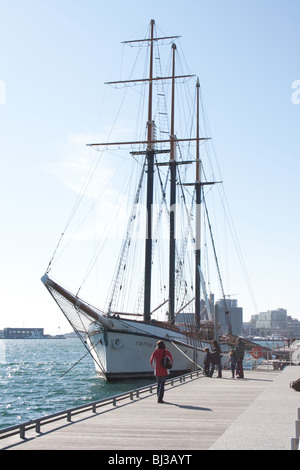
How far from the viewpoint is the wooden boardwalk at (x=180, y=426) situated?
10.6m

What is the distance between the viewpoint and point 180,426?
12.8 m

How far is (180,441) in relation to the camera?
11070mm

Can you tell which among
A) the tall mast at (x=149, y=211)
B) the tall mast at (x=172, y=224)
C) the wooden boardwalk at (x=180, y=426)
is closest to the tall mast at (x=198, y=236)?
the tall mast at (x=172, y=224)

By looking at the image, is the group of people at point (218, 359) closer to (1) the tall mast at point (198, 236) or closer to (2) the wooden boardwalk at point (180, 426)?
(2) the wooden boardwalk at point (180, 426)

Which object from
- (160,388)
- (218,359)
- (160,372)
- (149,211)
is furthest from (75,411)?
(149,211)

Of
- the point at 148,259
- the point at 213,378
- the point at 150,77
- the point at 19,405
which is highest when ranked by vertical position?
the point at 150,77

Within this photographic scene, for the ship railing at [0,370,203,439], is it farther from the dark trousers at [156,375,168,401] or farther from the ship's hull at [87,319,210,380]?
the ship's hull at [87,319,210,380]

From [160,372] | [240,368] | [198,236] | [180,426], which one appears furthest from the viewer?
[198,236]

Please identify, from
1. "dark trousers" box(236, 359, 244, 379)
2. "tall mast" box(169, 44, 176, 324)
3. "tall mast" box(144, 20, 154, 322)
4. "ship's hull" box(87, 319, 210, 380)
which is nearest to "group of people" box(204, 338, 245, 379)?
"dark trousers" box(236, 359, 244, 379)

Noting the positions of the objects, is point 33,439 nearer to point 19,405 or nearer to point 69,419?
point 69,419

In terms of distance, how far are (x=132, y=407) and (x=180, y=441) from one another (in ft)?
16.9

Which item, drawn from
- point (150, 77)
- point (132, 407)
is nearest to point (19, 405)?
point (132, 407)

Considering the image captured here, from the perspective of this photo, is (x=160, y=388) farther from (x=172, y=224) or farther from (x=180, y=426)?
(x=172, y=224)

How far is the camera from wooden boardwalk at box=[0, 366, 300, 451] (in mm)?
10641
